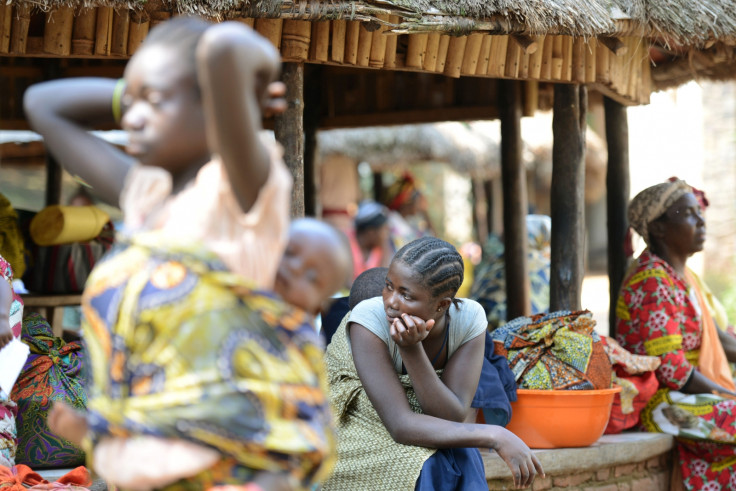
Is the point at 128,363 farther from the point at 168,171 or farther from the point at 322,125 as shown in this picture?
the point at 322,125

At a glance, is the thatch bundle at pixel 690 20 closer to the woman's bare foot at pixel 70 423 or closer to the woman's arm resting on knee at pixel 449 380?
the woman's arm resting on knee at pixel 449 380

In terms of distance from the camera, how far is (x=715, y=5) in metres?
5.14

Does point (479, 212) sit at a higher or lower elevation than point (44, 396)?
lower

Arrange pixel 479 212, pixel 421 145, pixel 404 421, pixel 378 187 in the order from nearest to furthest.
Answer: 1. pixel 404 421
2. pixel 421 145
3. pixel 378 187
4. pixel 479 212

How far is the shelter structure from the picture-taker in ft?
12.8

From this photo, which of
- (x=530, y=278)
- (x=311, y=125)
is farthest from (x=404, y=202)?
(x=530, y=278)

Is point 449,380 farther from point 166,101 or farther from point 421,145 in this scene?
point 421,145

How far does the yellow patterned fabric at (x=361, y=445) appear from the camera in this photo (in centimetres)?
344

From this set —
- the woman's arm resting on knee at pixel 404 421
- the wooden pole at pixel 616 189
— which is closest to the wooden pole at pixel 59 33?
the woman's arm resting on knee at pixel 404 421

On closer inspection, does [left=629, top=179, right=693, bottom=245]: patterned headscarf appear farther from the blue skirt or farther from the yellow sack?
the yellow sack

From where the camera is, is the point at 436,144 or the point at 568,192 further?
the point at 436,144

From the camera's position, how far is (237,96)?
1538mm

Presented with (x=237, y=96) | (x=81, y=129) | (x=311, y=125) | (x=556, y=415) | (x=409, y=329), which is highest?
(x=237, y=96)

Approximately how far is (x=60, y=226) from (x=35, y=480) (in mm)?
2463
